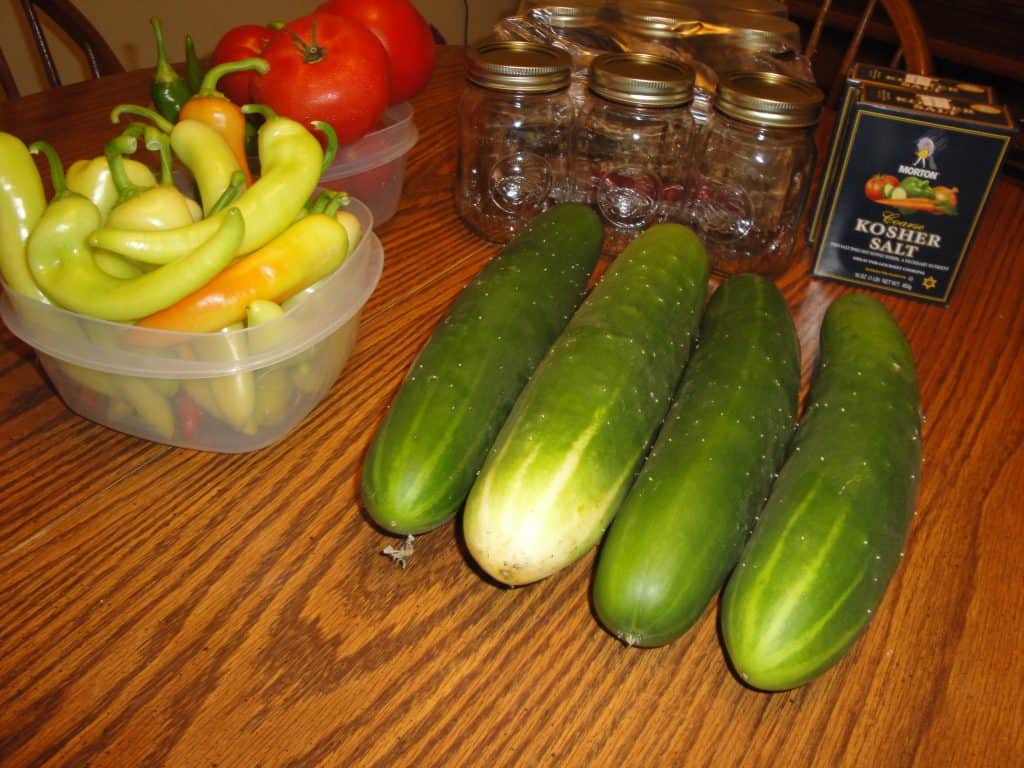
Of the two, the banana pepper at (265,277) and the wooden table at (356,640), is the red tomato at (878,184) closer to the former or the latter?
the wooden table at (356,640)

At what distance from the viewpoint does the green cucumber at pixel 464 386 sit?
1.72ft

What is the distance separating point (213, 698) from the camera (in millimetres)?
479

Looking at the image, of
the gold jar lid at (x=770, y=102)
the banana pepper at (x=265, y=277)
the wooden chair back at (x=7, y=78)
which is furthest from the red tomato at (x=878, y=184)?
the wooden chair back at (x=7, y=78)

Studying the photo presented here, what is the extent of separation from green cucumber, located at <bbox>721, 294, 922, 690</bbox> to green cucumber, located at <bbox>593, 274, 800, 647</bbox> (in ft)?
0.07

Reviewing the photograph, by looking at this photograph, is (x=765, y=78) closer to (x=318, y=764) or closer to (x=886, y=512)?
(x=886, y=512)

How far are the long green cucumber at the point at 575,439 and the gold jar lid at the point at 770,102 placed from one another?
11.7 inches

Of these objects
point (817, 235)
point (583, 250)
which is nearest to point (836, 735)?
point (583, 250)

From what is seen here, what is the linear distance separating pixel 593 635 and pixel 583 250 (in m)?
0.41

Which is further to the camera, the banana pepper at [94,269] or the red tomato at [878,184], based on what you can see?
the red tomato at [878,184]

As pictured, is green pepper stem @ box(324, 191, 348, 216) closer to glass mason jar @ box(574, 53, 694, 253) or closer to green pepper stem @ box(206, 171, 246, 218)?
green pepper stem @ box(206, 171, 246, 218)

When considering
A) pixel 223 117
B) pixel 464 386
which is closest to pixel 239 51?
pixel 223 117

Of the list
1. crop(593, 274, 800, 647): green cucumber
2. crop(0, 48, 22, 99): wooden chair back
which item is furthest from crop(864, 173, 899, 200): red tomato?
crop(0, 48, 22, 99): wooden chair back

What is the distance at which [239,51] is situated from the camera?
910 mm

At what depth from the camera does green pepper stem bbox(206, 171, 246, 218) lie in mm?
574
